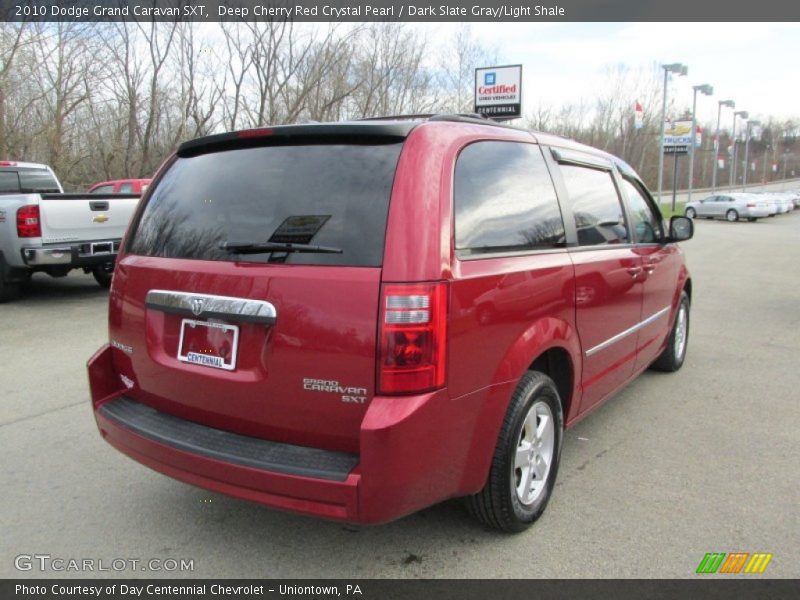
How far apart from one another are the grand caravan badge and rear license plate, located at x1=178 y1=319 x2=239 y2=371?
365 mm

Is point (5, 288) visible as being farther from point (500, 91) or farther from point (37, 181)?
point (500, 91)

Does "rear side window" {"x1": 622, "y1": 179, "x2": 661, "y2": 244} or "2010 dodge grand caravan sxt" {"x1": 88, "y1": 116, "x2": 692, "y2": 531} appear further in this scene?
"rear side window" {"x1": 622, "y1": 179, "x2": 661, "y2": 244}

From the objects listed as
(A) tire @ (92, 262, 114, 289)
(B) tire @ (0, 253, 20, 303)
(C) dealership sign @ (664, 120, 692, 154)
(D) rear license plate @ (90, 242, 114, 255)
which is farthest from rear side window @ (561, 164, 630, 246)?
(C) dealership sign @ (664, 120, 692, 154)

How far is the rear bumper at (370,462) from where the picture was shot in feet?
7.34

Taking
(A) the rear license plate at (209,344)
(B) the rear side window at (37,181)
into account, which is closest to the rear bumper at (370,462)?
(A) the rear license plate at (209,344)

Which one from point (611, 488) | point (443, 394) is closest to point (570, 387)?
point (611, 488)

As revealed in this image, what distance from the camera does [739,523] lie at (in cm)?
306

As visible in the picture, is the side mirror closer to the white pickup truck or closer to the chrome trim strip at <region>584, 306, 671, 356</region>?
the chrome trim strip at <region>584, 306, 671, 356</region>

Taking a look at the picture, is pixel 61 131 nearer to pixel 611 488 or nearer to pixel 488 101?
pixel 488 101

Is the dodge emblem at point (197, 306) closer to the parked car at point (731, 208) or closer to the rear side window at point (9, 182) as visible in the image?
the rear side window at point (9, 182)

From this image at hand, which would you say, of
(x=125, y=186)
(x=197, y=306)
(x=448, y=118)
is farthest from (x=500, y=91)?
(x=197, y=306)

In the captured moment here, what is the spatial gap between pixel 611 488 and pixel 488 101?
13.7m

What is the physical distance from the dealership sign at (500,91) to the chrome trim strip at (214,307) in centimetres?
1375

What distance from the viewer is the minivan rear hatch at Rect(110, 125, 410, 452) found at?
7.63 feet
